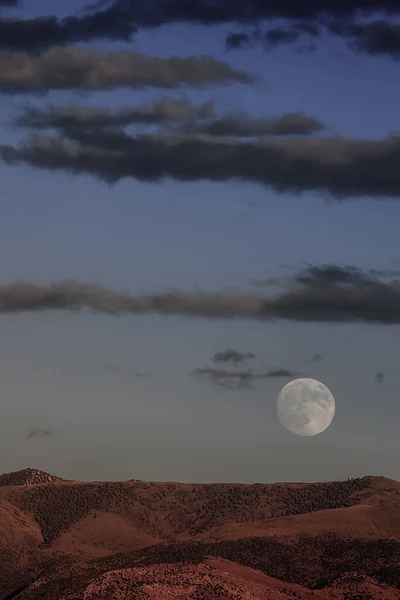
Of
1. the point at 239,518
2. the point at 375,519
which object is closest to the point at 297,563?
the point at 375,519

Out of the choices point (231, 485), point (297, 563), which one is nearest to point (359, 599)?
point (297, 563)

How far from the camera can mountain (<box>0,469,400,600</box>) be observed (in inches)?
4210

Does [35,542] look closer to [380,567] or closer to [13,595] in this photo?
[13,595]

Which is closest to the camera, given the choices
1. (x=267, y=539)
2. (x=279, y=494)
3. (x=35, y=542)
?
(x=267, y=539)

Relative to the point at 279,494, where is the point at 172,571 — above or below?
Result: below

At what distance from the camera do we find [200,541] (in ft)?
479

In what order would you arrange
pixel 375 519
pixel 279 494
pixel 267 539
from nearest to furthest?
pixel 267 539 → pixel 375 519 → pixel 279 494

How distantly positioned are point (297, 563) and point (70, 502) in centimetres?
6041

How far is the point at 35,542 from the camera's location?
17175cm

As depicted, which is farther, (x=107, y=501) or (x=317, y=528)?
(x=107, y=501)

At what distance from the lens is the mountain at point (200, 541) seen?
351 feet

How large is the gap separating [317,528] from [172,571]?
47931mm

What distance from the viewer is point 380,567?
133500mm

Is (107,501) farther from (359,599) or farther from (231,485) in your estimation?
(359,599)
